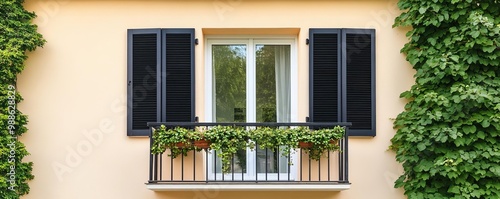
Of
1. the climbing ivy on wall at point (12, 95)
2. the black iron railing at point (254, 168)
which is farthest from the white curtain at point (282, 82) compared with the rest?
the climbing ivy on wall at point (12, 95)

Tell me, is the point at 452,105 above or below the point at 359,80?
below

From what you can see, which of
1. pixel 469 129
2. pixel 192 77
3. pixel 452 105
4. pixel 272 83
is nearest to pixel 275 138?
pixel 272 83

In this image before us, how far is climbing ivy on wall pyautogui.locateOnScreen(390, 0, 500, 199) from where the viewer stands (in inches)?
207

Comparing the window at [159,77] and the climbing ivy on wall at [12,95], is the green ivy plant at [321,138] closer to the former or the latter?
the window at [159,77]

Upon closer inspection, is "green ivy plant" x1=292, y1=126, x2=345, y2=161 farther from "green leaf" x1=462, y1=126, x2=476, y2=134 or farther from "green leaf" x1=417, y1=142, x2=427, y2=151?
"green leaf" x1=462, y1=126, x2=476, y2=134

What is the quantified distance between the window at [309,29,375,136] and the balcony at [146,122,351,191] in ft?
1.16

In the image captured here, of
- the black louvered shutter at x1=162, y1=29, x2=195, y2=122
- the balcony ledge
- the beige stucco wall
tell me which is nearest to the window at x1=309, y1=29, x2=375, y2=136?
the beige stucco wall

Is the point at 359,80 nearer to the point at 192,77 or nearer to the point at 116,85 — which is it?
the point at 192,77

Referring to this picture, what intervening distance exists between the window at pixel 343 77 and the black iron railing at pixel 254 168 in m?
0.36

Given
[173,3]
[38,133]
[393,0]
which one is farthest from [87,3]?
[393,0]

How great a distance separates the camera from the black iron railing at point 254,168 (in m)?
5.41

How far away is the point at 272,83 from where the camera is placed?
6125 millimetres

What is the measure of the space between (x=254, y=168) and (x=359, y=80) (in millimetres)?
1743

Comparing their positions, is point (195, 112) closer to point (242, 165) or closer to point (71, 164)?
point (242, 165)
